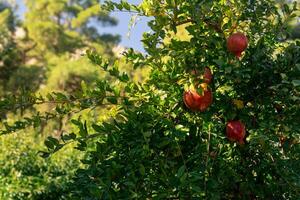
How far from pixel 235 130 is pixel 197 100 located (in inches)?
6.9

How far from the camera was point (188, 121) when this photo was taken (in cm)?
185

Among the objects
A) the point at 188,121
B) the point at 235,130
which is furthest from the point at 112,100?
the point at 235,130

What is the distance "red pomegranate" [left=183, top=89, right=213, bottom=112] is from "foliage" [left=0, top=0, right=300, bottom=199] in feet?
0.13

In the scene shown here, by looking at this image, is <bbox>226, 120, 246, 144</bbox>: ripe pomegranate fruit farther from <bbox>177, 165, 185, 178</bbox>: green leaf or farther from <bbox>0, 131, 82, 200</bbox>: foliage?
<bbox>0, 131, 82, 200</bbox>: foliage

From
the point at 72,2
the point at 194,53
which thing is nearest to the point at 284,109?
the point at 194,53

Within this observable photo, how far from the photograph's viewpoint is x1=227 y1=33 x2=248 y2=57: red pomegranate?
179 centimetres

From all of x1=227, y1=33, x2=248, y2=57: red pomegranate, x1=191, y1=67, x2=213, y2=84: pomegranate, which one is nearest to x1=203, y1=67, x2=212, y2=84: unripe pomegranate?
x1=191, y1=67, x2=213, y2=84: pomegranate

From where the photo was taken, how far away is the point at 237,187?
6.33 ft

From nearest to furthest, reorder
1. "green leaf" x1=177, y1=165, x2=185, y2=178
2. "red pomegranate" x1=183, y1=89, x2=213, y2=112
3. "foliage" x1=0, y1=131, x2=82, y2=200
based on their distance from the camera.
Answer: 1. "green leaf" x1=177, y1=165, x2=185, y2=178
2. "red pomegranate" x1=183, y1=89, x2=213, y2=112
3. "foliage" x1=0, y1=131, x2=82, y2=200

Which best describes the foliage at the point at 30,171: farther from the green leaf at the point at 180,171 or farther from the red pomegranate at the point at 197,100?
the green leaf at the point at 180,171

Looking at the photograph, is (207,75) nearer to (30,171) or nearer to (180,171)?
(180,171)

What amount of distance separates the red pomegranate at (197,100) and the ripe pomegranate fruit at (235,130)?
11 centimetres

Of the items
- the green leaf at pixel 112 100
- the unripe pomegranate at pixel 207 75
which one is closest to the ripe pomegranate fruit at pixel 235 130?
the unripe pomegranate at pixel 207 75

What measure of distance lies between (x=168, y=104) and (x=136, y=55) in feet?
0.97
